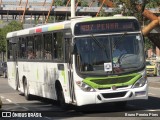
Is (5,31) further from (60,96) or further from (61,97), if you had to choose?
(61,97)

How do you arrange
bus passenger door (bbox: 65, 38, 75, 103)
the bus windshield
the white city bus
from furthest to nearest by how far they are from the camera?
bus passenger door (bbox: 65, 38, 75, 103)
the bus windshield
the white city bus

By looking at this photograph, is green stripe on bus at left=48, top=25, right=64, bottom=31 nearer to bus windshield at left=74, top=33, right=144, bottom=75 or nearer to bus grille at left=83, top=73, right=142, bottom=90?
bus windshield at left=74, top=33, right=144, bottom=75

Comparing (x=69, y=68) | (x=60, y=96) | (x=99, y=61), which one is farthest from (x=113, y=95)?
(x=60, y=96)

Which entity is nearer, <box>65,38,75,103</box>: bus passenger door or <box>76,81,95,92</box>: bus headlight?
<box>76,81,95,92</box>: bus headlight

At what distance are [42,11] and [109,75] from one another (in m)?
103

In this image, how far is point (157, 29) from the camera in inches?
1491

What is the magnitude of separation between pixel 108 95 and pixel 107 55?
118 centimetres

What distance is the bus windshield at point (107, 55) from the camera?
13867 millimetres

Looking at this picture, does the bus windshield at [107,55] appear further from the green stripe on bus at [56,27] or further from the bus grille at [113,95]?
the green stripe on bus at [56,27]

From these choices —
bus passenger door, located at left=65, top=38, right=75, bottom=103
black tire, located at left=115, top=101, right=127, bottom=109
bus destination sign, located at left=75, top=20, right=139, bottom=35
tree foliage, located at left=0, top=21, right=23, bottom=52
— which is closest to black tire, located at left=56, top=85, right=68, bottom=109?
bus passenger door, located at left=65, top=38, right=75, bottom=103

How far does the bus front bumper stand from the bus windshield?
1.87ft

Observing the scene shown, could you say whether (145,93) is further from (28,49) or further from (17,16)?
(17,16)

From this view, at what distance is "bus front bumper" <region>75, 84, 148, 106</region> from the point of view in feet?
44.8

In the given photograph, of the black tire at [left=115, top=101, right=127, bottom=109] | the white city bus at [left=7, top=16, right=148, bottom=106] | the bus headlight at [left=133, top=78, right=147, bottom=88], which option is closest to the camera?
the white city bus at [left=7, top=16, right=148, bottom=106]
